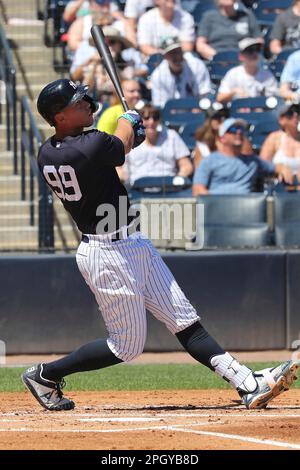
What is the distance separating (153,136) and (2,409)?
484cm

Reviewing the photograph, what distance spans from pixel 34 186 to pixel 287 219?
258 centimetres

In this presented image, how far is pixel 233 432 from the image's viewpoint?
18.8 ft

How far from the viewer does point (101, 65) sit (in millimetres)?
11797

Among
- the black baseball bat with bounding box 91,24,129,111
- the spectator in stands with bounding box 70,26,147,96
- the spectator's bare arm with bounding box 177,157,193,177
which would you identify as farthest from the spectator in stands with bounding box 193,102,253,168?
the black baseball bat with bounding box 91,24,129,111

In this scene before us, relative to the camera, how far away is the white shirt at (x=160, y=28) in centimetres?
1286

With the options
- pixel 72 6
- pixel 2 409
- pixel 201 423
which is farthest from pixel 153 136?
pixel 201 423

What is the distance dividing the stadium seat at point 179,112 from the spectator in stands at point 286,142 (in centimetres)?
97

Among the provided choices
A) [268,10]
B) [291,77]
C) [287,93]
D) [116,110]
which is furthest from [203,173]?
[268,10]

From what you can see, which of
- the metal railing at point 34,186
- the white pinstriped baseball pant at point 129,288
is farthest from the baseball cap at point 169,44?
the white pinstriped baseball pant at point 129,288

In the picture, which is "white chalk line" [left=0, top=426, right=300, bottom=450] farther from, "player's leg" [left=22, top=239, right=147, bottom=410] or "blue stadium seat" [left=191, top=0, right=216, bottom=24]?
"blue stadium seat" [left=191, top=0, right=216, bottom=24]

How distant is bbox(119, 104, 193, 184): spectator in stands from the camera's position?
1123cm

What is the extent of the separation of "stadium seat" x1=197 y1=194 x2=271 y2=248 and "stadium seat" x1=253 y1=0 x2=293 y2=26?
12.7 feet

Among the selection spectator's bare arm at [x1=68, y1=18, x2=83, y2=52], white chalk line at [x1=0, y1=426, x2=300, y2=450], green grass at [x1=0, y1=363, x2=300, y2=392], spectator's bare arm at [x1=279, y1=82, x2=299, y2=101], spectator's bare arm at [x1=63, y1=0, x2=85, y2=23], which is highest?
spectator's bare arm at [x1=63, y1=0, x2=85, y2=23]

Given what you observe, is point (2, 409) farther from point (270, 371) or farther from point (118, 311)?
point (270, 371)
